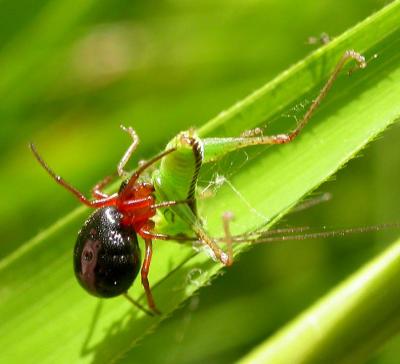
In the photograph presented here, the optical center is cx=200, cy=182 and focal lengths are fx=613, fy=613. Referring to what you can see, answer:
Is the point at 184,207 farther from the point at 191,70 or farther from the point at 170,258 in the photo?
the point at 191,70

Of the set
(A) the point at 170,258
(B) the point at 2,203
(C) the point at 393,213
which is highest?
(B) the point at 2,203

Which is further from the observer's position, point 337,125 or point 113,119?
point 113,119

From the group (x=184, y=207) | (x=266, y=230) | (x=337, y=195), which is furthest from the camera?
(x=337, y=195)

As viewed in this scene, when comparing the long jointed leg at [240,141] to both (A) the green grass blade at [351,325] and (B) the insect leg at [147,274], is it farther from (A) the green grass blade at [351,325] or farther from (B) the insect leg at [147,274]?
(A) the green grass blade at [351,325]

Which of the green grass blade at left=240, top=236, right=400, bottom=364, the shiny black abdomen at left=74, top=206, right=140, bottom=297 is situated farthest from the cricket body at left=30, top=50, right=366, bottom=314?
the green grass blade at left=240, top=236, right=400, bottom=364

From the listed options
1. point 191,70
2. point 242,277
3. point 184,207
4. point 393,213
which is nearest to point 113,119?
point 191,70

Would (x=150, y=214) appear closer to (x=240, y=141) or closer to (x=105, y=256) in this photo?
(x=105, y=256)

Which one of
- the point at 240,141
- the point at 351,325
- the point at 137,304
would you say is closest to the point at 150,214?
the point at 137,304
